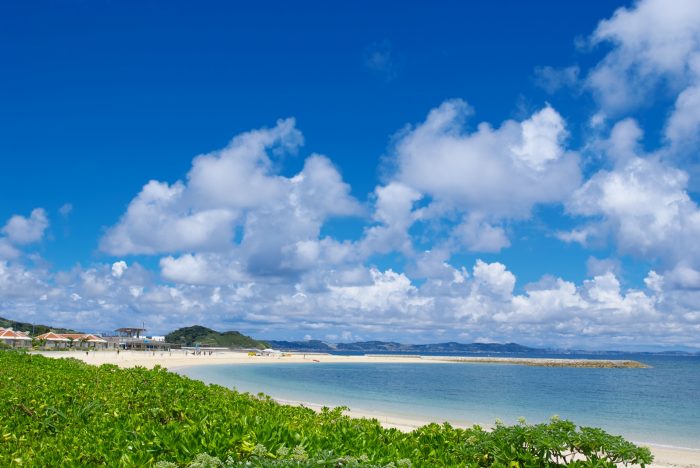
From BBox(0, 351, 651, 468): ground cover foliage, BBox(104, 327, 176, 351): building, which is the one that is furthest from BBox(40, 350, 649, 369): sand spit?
BBox(0, 351, 651, 468): ground cover foliage

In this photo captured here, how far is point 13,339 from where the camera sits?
72.2 m

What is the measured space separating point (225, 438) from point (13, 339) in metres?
80.9

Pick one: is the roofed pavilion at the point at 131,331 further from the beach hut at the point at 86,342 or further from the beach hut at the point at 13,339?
the beach hut at the point at 13,339

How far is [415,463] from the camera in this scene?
199 inches

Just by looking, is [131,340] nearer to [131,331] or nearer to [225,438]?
[131,331]

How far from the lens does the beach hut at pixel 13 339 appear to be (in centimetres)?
7019

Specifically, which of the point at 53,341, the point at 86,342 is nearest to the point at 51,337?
the point at 53,341

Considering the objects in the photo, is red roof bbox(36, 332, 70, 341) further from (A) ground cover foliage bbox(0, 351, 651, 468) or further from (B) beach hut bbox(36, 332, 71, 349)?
(A) ground cover foliage bbox(0, 351, 651, 468)

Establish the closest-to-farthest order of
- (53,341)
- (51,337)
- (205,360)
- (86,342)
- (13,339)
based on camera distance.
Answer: (13,339) → (51,337) → (53,341) → (205,360) → (86,342)

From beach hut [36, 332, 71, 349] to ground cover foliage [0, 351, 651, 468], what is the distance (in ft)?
264

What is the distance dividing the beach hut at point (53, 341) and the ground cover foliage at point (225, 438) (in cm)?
8034

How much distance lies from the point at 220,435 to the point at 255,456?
2.41 feet

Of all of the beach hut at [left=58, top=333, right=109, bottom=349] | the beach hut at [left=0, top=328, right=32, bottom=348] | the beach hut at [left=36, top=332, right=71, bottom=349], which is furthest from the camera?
the beach hut at [left=58, top=333, right=109, bottom=349]

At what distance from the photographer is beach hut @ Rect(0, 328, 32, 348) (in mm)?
70188
